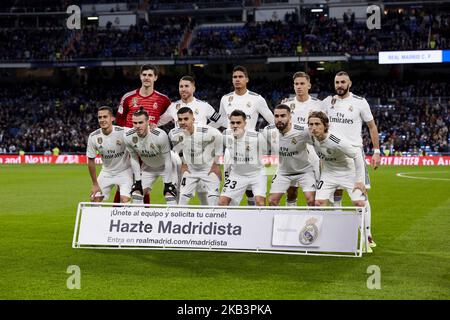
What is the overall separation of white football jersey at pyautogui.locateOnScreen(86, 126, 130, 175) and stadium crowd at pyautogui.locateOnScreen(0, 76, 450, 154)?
30654 mm

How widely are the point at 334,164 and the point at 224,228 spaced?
1.87 metres

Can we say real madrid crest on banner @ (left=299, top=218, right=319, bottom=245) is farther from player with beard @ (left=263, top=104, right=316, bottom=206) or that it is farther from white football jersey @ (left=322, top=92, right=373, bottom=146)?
white football jersey @ (left=322, top=92, right=373, bottom=146)

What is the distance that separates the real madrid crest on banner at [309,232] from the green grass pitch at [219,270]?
0.23 meters

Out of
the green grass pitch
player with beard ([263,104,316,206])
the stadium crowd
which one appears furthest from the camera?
the stadium crowd

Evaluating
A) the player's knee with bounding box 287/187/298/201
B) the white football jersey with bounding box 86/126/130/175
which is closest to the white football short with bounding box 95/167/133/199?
the white football jersey with bounding box 86/126/130/175

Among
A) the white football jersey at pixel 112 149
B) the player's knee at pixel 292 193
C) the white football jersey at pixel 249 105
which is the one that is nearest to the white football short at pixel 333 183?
the player's knee at pixel 292 193

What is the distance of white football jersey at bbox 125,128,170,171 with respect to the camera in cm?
1050

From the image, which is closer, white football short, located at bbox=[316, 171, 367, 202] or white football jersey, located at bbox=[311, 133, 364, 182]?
white football jersey, located at bbox=[311, 133, 364, 182]

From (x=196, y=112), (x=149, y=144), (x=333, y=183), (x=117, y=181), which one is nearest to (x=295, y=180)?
(x=333, y=183)

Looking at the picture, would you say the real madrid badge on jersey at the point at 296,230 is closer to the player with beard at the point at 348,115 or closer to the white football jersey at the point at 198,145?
the player with beard at the point at 348,115

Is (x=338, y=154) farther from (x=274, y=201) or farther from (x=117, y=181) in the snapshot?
(x=117, y=181)

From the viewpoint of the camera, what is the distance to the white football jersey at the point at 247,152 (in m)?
10.4

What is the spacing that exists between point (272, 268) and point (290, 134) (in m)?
2.44
